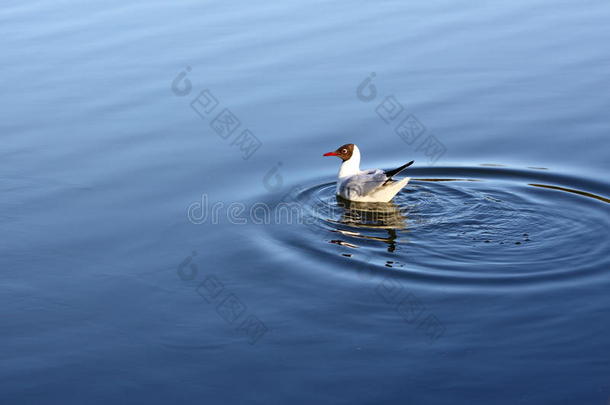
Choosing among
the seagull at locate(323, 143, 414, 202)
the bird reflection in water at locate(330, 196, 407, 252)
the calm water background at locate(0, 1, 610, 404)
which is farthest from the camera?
the seagull at locate(323, 143, 414, 202)

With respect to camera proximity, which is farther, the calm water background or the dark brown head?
the dark brown head

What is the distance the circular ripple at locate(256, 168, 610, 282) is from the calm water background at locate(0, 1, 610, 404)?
4 centimetres

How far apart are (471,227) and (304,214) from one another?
2484 mm

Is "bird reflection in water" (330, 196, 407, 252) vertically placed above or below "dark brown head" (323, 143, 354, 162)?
below

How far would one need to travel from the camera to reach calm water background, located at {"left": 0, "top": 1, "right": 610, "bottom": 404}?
316 inches

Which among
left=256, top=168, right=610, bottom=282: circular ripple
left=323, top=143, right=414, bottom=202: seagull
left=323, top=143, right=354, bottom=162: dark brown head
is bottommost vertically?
left=256, top=168, right=610, bottom=282: circular ripple

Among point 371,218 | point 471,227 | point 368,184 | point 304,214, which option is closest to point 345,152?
point 368,184

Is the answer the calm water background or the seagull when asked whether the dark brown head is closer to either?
the seagull

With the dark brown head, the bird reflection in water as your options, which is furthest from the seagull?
the dark brown head

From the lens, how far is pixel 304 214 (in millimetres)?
12039

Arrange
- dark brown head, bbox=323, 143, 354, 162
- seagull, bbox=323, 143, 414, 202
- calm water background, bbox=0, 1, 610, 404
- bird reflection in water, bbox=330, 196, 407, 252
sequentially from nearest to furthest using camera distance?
calm water background, bbox=0, 1, 610, 404 → bird reflection in water, bbox=330, 196, 407, 252 → seagull, bbox=323, 143, 414, 202 → dark brown head, bbox=323, 143, 354, 162

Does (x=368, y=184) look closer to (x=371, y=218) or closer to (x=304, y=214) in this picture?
(x=371, y=218)

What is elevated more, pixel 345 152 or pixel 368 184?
pixel 345 152

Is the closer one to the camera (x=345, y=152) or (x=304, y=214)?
(x=304, y=214)
